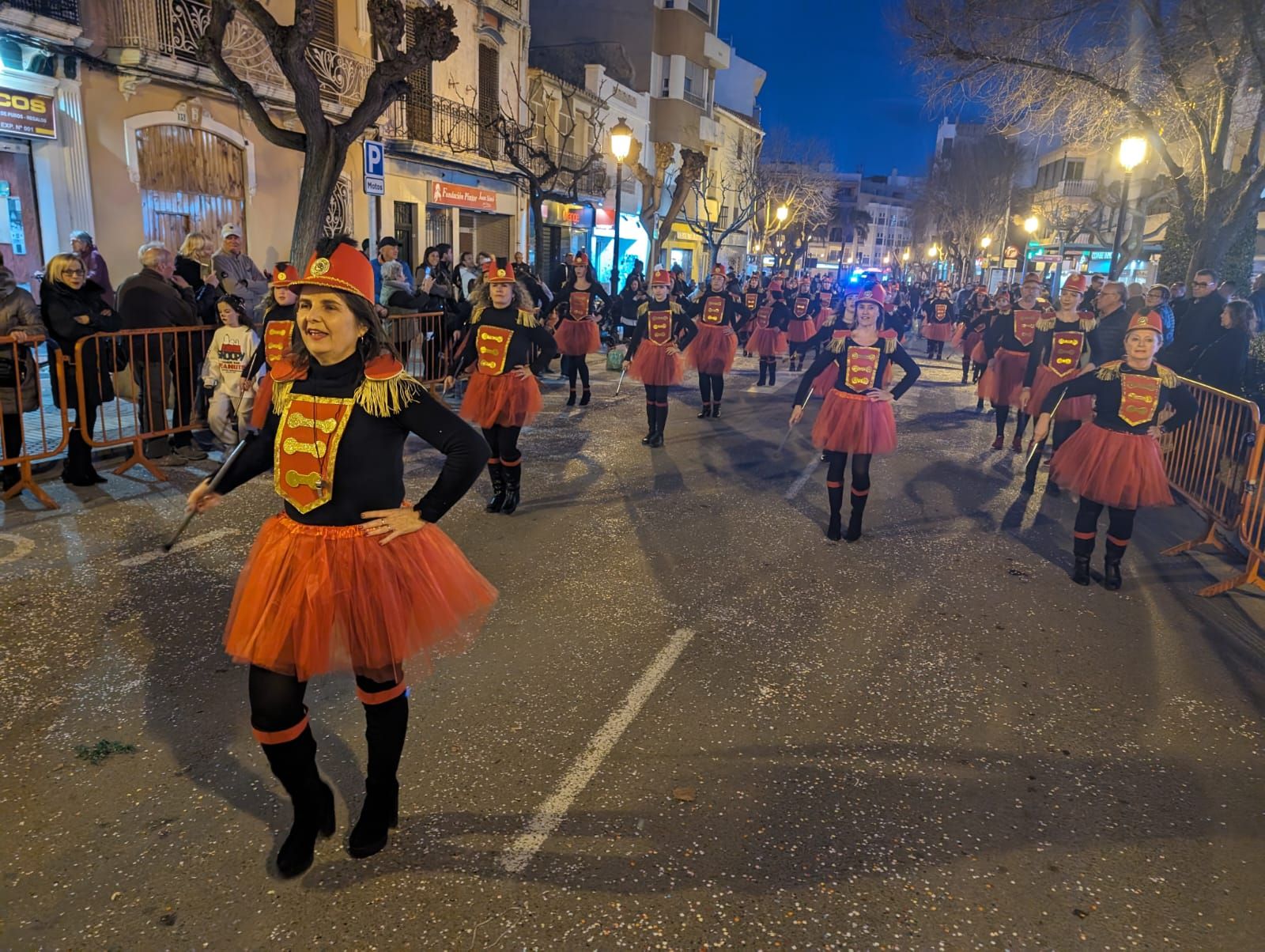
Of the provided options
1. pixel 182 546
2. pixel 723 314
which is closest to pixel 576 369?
pixel 723 314

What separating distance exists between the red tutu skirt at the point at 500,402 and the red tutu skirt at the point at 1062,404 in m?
5.43

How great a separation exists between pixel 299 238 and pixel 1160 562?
10204 mm

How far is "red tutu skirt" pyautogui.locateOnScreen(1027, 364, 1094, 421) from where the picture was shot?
9047 millimetres

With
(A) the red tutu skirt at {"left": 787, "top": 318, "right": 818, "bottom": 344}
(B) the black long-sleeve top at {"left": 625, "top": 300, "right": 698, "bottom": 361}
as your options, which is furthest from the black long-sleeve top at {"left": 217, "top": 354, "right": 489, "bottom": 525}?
(A) the red tutu skirt at {"left": 787, "top": 318, "right": 818, "bottom": 344}

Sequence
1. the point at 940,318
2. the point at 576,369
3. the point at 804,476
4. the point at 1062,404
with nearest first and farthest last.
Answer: the point at 1062,404 → the point at 804,476 → the point at 576,369 → the point at 940,318

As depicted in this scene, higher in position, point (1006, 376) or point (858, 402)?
point (858, 402)

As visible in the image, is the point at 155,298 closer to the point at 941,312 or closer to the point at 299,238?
the point at 299,238

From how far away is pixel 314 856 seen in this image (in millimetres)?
3158

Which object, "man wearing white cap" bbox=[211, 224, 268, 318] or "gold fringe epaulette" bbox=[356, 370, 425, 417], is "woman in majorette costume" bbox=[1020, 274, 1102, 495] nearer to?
"gold fringe epaulette" bbox=[356, 370, 425, 417]

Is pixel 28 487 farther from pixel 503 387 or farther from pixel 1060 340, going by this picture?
pixel 1060 340

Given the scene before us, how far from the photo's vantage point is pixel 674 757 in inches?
155

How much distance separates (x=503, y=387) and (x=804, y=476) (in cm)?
393

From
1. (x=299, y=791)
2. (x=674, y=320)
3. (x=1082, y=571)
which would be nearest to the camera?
(x=299, y=791)

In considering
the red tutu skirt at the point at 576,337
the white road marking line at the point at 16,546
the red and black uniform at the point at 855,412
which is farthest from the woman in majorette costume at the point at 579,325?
the white road marking line at the point at 16,546
